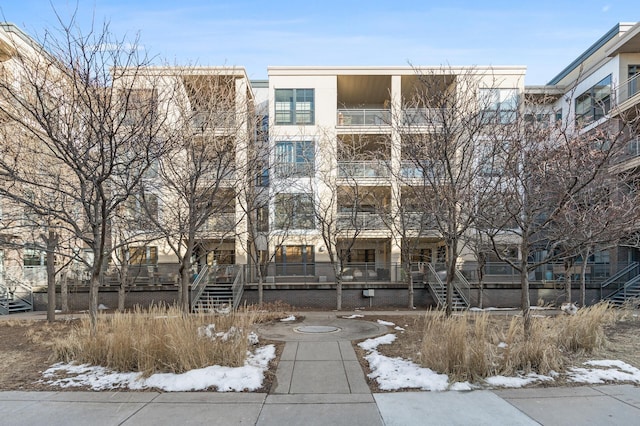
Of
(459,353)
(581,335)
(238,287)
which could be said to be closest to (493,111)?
(581,335)

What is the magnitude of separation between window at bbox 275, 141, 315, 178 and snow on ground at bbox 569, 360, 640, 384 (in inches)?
511

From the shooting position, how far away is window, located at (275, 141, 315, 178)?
18.0 meters

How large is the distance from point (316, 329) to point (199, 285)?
32.2 ft

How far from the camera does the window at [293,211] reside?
2011 centimetres

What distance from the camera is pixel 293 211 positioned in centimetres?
2019

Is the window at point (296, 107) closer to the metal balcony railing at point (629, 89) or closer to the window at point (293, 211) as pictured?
the window at point (293, 211)

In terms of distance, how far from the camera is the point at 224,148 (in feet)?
33.9

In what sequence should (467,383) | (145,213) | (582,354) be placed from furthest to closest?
(145,213)
(582,354)
(467,383)

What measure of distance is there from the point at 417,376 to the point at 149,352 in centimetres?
405

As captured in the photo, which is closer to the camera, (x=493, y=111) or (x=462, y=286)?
(x=493, y=111)

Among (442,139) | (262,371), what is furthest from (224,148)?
(262,371)

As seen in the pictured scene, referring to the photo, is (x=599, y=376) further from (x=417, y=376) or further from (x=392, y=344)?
(x=392, y=344)

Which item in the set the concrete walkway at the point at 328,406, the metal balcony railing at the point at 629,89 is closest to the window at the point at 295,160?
the concrete walkway at the point at 328,406

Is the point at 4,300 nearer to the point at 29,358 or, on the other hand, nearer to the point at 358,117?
the point at 29,358
